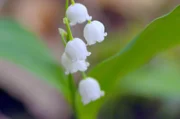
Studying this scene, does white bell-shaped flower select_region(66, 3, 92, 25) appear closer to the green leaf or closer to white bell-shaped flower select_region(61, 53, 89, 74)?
white bell-shaped flower select_region(61, 53, 89, 74)

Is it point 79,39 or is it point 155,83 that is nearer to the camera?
point 79,39

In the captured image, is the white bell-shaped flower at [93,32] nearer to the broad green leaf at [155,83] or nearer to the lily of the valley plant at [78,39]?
the lily of the valley plant at [78,39]

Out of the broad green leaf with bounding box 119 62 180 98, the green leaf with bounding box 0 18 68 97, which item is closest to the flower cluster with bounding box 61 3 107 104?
the green leaf with bounding box 0 18 68 97

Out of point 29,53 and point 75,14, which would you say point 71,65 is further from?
point 29,53

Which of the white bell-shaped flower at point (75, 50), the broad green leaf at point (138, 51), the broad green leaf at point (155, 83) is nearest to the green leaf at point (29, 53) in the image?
the broad green leaf at point (138, 51)

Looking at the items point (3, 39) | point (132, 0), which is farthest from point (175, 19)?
point (132, 0)

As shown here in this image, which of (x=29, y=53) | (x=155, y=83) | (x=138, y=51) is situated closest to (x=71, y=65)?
(x=138, y=51)

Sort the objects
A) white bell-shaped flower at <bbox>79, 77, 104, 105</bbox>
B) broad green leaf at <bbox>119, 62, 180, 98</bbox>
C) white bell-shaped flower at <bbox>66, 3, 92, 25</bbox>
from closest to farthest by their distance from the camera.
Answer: white bell-shaped flower at <bbox>66, 3, 92, 25</bbox> < white bell-shaped flower at <bbox>79, 77, 104, 105</bbox> < broad green leaf at <bbox>119, 62, 180, 98</bbox>
